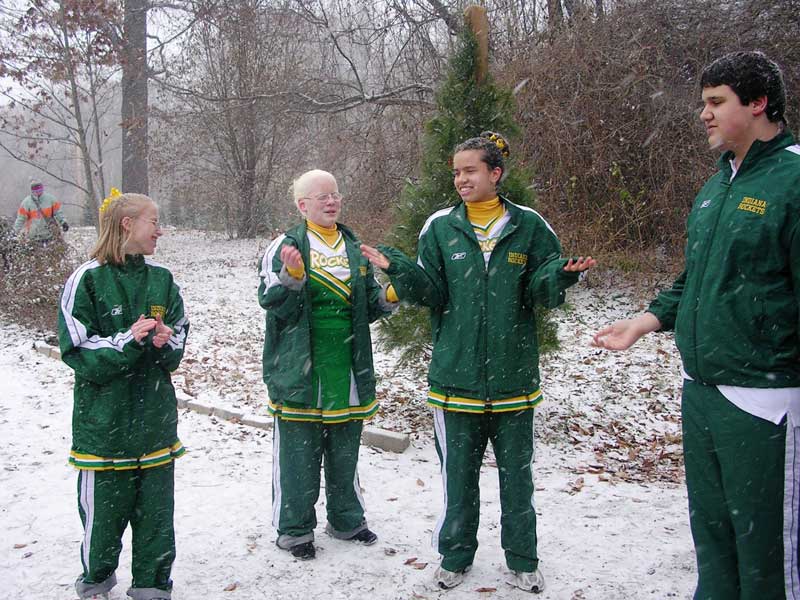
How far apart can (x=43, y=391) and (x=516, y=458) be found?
18.0 ft

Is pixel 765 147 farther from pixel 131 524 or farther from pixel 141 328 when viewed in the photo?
pixel 131 524

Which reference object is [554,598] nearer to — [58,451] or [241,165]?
[58,451]

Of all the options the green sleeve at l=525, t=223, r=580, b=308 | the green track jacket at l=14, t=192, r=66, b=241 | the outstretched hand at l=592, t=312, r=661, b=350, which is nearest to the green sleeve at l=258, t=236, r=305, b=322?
the green sleeve at l=525, t=223, r=580, b=308

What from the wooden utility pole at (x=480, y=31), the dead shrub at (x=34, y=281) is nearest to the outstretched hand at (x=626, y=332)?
the wooden utility pole at (x=480, y=31)

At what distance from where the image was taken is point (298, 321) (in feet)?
12.7

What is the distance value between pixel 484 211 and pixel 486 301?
471 millimetres

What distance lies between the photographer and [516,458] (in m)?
3.54

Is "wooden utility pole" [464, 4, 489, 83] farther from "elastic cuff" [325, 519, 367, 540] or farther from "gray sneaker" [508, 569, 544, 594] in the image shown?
"gray sneaker" [508, 569, 544, 594]

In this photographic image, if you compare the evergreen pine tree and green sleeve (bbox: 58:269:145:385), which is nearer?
green sleeve (bbox: 58:269:145:385)

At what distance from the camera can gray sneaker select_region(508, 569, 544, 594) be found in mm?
3555

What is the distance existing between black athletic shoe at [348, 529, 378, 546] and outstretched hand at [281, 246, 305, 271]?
5.19 feet

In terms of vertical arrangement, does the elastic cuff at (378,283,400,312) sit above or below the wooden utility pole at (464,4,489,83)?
below

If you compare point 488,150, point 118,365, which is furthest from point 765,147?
point 118,365

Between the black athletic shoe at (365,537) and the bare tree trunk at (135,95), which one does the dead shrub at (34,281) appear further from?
the black athletic shoe at (365,537)
